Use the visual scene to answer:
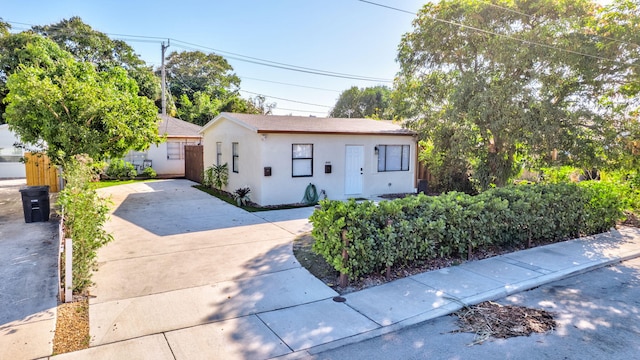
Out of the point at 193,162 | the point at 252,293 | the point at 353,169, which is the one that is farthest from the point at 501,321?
the point at 193,162

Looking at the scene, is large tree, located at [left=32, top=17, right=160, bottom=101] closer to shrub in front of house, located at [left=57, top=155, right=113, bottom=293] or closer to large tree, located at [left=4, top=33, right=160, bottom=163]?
large tree, located at [left=4, top=33, right=160, bottom=163]

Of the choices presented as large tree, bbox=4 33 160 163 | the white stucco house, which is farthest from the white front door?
large tree, bbox=4 33 160 163

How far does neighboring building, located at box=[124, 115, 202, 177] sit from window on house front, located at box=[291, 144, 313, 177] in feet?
32.1

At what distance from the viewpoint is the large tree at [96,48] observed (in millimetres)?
29406

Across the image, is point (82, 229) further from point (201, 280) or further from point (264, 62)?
point (264, 62)

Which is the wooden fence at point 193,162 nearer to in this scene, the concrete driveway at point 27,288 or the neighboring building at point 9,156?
the neighboring building at point 9,156

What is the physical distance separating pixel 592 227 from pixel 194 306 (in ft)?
29.7

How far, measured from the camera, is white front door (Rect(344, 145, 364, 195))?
13336 mm

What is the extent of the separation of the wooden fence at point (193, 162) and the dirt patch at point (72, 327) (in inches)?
512

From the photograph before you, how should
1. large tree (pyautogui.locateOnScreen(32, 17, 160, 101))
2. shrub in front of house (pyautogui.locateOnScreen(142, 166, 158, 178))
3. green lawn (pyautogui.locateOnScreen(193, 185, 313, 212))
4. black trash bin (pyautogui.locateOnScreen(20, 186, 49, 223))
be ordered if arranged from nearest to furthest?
black trash bin (pyautogui.locateOnScreen(20, 186, 49, 223)) → green lawn (pyautogui.locateOnScreen(193, 185, 313, 212)) → shrub in front of house (pyautogui.locateOnScreen(142, 166, 158, 178)) → large tree (pyautogui.locateOnScreen(32, 17, 160, 101))

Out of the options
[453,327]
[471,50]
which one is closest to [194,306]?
[453,327]

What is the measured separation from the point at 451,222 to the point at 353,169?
23.3 feet

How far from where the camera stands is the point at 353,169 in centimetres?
1348

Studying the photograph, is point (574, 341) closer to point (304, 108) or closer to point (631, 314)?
point (631, 314)
